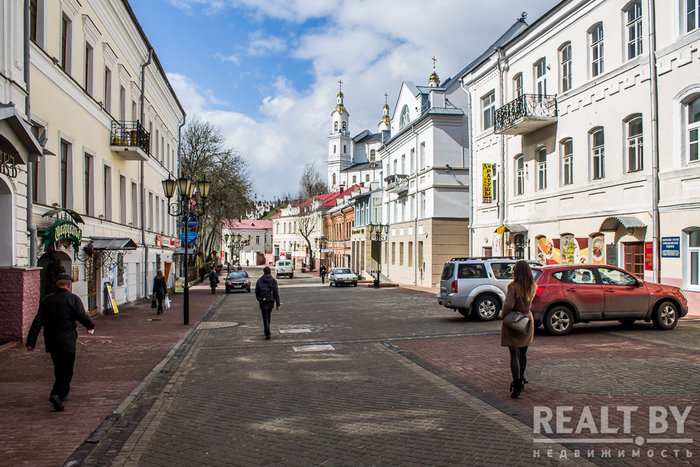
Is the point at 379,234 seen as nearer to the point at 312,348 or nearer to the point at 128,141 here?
the point at 128,141

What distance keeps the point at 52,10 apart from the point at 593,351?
15.2 m

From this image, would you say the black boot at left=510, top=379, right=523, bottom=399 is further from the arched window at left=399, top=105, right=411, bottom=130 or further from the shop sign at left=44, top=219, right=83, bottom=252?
the arched window at left=399, top=105, right=411, bottom=130

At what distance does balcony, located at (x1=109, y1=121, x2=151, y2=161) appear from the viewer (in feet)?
68.6

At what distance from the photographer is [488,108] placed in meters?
28.2

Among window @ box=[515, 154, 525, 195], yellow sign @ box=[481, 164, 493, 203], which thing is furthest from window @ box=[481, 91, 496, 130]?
window @ box=[515, 154, 525, 195]

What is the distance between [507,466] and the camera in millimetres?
4938

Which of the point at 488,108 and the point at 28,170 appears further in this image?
the point at 488,108

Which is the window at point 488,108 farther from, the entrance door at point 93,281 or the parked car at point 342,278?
the entrance door at point 93,281

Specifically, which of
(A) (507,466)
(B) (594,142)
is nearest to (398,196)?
(B) (594,142)

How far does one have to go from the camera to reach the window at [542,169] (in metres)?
22.7

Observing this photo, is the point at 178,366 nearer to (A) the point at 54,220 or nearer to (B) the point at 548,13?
(A) the point at 54,220

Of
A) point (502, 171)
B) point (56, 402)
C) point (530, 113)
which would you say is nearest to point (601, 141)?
point (530, 113)

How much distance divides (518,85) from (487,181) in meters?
4.65

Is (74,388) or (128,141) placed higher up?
(128,141)
